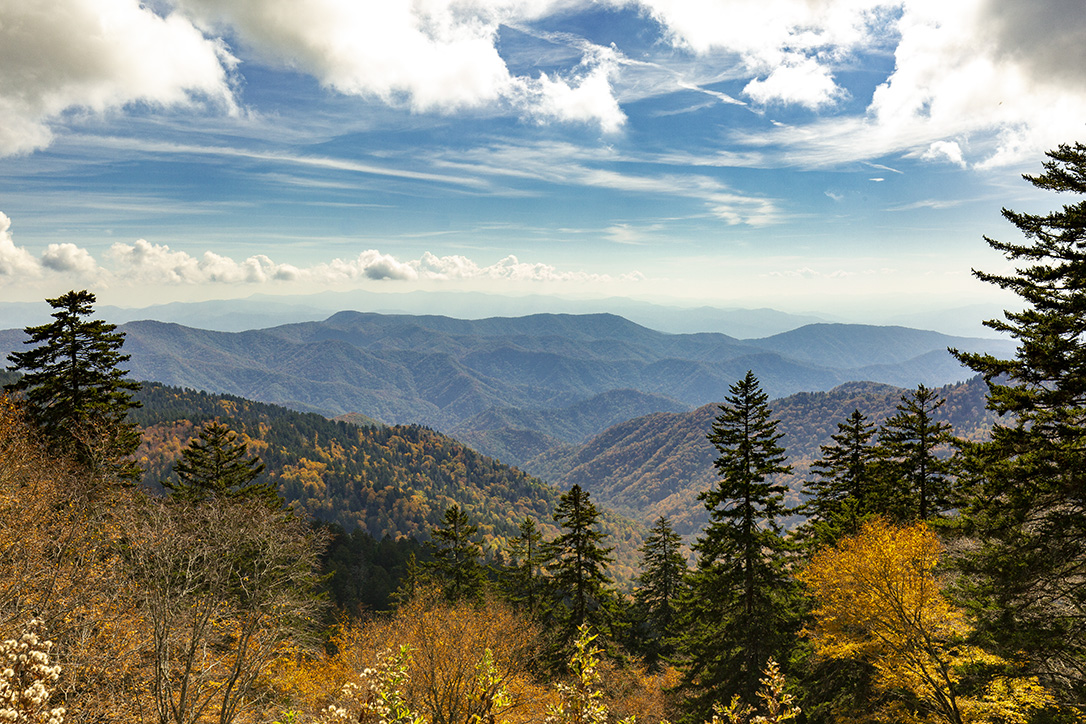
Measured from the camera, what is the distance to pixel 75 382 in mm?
28062

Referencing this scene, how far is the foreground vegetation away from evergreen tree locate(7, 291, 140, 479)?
0.13 meters

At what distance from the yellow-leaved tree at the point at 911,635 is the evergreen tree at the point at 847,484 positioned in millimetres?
7154

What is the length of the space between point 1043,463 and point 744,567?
1487 cm

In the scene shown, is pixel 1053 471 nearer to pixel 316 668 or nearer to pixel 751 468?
pixel 751 468

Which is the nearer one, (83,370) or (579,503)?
(83,370)

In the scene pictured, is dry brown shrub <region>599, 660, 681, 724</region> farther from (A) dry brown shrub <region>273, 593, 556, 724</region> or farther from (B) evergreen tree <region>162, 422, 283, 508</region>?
(B) evergreen tree <region>162, 422, 283, 508</region>

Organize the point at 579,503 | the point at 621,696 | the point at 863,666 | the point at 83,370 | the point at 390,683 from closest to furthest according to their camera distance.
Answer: the point at 390,683 → the point at 863,666 → the point at 83,370 → the point at 579,503 → the point at 621,696

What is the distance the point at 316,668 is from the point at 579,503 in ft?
63.7

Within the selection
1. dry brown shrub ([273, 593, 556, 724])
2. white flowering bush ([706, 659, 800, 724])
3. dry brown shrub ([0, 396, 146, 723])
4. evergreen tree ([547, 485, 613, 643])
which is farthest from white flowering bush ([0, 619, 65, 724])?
evergreen tree ([547, 485, 613, 643])

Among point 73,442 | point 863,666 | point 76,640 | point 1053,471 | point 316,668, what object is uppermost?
point 1053,471

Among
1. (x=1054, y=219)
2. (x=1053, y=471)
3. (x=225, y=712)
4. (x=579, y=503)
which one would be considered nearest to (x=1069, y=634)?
(x=1053, y=471)

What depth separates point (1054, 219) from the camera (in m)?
14.0

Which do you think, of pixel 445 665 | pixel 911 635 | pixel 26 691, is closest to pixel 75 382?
pixel 445 665

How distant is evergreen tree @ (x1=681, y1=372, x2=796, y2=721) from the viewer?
24.9 metres
